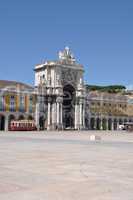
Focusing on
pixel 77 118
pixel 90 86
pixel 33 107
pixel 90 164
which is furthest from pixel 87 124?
pixel 90 164

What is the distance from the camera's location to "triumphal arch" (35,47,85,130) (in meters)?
110

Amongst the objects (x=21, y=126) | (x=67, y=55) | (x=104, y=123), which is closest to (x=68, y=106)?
(x=67, y=55)

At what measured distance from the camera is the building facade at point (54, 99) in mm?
104375

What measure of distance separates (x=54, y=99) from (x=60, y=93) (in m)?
2.47

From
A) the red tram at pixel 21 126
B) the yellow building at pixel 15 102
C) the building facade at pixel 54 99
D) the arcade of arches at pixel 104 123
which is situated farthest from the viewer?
the arcade of arches at pixel 104 123

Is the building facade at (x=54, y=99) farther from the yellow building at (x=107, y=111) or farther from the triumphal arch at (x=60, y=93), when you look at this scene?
the yellow building at (x=107, y=111)

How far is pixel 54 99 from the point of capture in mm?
110250

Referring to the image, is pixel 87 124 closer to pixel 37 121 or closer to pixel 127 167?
pixel 37 121

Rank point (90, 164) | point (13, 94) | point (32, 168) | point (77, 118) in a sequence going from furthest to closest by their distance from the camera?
point (77, 118), point (13, 94), point (90, 164), point (32, 168)

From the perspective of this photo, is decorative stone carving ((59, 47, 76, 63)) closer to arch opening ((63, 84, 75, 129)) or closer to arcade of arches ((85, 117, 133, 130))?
arch opening ((63, 84, 75, 129))

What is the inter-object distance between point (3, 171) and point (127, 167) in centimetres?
410

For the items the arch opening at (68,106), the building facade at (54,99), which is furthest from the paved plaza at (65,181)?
the arch opening at (68,106)

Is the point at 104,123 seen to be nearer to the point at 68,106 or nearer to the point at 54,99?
the point at 68,106

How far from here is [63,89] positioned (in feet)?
375
